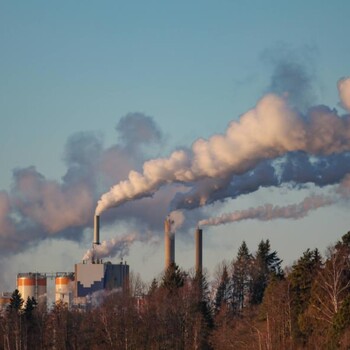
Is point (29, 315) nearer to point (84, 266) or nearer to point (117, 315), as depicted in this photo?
point (117, 315)

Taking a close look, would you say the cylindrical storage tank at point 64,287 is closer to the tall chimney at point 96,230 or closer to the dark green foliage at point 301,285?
the tall chimney at point 96,230

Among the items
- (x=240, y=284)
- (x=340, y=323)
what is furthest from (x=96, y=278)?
(x=340, y=323)

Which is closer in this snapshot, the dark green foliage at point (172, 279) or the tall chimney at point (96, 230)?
the dark green foliage at point (172, 279)

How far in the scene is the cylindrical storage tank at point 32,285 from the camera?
15750 cm

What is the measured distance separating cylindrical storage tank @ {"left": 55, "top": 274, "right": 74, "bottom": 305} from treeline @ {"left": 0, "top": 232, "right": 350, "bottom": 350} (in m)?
28.9

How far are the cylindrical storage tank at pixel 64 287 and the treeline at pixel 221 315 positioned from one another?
94.8 ft

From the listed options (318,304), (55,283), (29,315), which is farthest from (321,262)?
(55,283)

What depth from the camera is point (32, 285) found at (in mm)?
158375

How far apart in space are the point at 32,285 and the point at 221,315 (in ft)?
198

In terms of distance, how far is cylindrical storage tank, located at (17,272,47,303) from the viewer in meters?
158

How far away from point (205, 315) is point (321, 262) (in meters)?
14.6

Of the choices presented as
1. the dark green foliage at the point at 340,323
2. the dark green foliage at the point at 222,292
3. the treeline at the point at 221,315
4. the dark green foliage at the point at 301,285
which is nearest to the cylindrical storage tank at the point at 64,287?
the treeline at the point at 221,315

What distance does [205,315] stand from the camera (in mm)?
99000

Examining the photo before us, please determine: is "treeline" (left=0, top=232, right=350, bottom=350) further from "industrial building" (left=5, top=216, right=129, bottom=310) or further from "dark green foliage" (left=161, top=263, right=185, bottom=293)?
"industrial building" (left=5, top=216, right=129, bottom=310)
